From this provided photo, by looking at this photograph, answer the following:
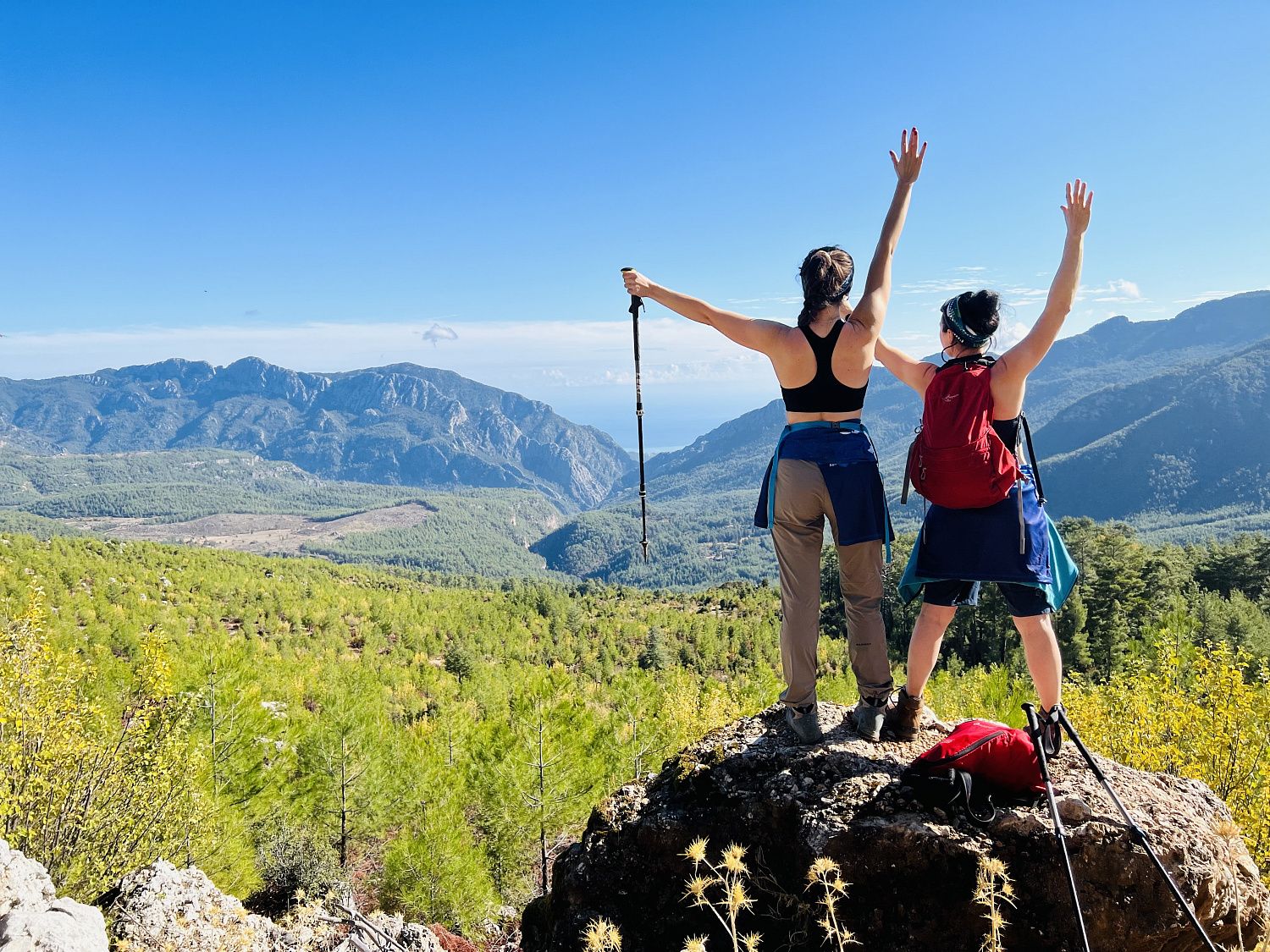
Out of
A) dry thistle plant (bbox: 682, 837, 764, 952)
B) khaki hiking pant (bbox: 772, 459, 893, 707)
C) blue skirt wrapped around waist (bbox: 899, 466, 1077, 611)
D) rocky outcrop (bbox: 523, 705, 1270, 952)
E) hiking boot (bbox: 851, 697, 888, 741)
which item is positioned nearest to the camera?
dry thistle plant (bbox: 682, 837, 764, 952)

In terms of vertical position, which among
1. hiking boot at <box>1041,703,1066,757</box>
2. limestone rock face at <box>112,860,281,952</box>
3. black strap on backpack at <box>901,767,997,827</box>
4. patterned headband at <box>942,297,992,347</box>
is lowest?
limestone rock face at <box>112,860,281,952</box>

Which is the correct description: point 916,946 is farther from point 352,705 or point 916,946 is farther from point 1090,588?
point 1090,588

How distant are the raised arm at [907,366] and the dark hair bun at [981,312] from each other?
0.32 metres

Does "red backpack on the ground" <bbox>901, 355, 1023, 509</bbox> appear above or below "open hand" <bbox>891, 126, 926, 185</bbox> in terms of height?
below

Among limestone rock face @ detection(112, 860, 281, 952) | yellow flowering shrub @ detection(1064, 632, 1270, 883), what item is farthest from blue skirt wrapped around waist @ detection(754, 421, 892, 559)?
yellow flowering shrub @ detection(1064, 632, 1270, 883)

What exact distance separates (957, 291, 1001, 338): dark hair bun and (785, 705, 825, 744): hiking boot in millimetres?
2666

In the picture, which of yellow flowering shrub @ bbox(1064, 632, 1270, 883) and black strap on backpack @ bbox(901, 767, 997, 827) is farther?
yellow flowering shrub @ bbox(1064, 632, 1270, 883)

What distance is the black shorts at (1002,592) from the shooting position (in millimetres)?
3957

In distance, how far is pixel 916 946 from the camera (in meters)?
3.36

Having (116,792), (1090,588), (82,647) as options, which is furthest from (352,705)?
(1090,588)

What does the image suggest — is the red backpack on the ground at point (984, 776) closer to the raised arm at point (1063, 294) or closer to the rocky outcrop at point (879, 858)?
the rocky outcrop at point (879, 858)

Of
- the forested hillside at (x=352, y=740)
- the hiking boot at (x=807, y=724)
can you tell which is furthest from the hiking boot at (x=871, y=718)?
the forested hillside at (x=352, y=740)

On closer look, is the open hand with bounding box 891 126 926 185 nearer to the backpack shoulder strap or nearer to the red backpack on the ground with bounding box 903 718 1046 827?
the backpack shoulder strap

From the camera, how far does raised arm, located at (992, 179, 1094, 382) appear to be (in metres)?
3.69
